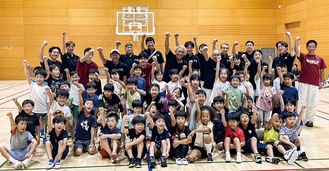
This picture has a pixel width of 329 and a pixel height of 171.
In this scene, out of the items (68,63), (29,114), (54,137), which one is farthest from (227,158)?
(68,63)

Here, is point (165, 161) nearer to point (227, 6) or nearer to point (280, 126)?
point (280, 126)

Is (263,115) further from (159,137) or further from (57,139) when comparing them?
(57,139)

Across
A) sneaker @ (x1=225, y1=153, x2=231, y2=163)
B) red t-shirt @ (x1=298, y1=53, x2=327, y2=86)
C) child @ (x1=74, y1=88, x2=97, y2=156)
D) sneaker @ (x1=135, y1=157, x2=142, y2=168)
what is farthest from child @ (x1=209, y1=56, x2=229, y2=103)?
child @ (x1=74, y1=88, x2=97, y2=156)

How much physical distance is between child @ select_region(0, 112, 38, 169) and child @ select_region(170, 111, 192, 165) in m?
2.09

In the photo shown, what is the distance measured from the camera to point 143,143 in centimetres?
484

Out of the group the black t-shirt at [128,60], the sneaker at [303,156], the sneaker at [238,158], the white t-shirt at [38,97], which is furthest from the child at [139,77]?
Answer: the sneaker at [303,156]

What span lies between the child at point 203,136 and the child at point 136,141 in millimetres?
746

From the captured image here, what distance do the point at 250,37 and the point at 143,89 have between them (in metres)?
12.3

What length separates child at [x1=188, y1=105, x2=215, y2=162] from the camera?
4918mm

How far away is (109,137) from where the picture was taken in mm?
4941

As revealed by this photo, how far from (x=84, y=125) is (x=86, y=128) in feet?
0.20

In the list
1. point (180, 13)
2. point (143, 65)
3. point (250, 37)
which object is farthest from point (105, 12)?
point (143, 65)

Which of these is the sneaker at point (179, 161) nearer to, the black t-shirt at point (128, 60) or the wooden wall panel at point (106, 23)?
the black t-shirt at point (128, 60)

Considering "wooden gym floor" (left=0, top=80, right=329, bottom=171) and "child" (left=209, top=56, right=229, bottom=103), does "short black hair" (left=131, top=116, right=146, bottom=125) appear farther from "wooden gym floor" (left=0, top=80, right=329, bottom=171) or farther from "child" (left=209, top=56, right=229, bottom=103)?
"child" (left=209, top=56, right=229, bottom=103)
